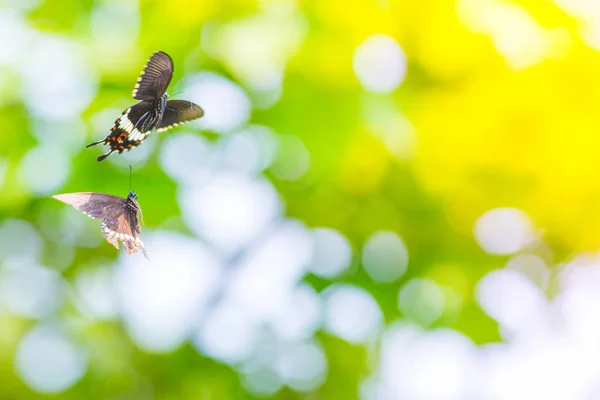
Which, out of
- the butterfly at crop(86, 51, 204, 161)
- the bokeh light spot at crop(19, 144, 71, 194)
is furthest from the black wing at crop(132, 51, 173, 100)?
the bokeh light spot at crop(19, 144, 71, 194)

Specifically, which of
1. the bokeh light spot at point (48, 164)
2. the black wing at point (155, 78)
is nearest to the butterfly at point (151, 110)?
the black wing at point (155, 78)

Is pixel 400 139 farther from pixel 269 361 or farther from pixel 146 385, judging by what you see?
pixel 146 385

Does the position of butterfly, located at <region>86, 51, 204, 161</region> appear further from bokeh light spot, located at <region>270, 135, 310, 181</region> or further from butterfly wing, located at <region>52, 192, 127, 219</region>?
bokeh light spot, located at <region>270, 135, 310, 181</region>

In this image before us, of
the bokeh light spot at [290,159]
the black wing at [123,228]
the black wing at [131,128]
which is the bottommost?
the black wing at [123,228]

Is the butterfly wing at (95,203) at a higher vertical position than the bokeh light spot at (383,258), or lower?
lower

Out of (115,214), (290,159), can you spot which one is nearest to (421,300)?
(290,159)

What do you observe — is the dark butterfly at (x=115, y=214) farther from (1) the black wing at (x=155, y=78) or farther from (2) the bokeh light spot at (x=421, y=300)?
(2) the bokeh light spot at (x=421, y=300)

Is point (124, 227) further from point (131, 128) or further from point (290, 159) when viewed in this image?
point (290, 159)
